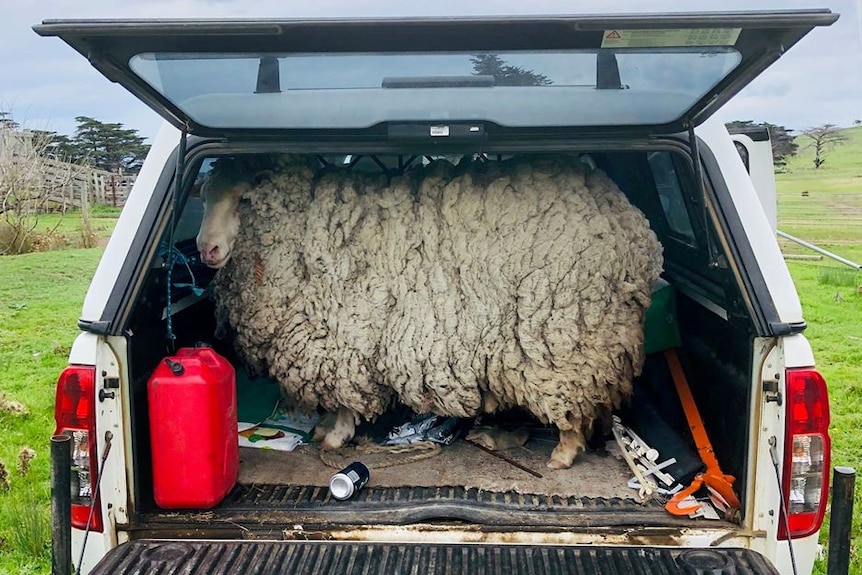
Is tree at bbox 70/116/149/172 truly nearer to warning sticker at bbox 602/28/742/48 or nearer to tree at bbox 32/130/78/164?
tree at bbox 32/130/78/164

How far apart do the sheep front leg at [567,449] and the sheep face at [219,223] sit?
1.48 m

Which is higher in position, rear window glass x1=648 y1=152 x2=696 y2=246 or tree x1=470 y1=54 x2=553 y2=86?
tree x1=470 y1=54 x2=553 y2=86

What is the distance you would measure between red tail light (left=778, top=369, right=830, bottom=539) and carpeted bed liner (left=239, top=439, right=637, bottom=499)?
0.53 meters

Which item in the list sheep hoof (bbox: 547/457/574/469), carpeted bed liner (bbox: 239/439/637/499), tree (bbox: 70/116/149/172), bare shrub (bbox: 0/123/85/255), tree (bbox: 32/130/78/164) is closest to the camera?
Answer: carpeted bed liner (bbox: 239/439/637/499)

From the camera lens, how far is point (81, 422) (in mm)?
2080

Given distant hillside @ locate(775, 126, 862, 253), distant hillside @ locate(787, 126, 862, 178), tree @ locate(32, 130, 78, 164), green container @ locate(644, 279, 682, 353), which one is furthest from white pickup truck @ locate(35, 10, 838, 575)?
distant hillside @ locate(787, 126, 862, 178)

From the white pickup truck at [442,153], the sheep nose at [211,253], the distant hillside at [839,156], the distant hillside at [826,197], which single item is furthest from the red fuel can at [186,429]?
the distant hillside at [839,156]

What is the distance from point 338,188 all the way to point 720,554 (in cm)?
184

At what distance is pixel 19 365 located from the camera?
6.56 meters

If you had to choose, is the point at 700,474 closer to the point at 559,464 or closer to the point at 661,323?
the point at 559,464

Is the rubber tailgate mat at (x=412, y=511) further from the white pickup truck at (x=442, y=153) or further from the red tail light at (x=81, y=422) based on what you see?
the red tail light at (x=81, y=422)

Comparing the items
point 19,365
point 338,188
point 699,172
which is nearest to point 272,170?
point 338,188

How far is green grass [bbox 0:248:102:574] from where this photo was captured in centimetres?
340

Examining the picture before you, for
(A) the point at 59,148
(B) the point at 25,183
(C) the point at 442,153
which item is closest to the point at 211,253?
(C) the point at 442,153
